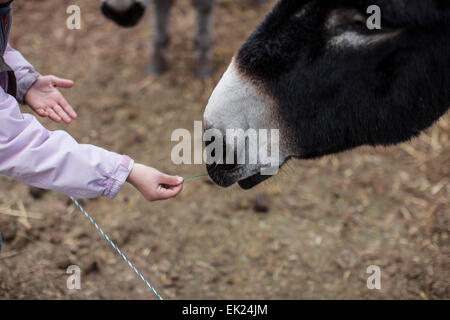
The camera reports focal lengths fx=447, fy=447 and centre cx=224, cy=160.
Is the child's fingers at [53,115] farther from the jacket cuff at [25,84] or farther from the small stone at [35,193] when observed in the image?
the small stone at [35,193]

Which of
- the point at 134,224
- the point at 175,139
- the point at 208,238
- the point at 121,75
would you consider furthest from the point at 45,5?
the point at 208,238

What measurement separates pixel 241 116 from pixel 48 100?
83 cm

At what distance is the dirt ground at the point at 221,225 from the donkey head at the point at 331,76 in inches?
16.1

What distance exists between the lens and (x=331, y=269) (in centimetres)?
258

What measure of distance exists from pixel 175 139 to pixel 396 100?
1978 millimetres

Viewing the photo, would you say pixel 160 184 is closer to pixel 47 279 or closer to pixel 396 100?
pixel 396 100

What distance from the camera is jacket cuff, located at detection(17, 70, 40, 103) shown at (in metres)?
1.81

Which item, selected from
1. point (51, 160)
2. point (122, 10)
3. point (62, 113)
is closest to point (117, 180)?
point (51, 160)

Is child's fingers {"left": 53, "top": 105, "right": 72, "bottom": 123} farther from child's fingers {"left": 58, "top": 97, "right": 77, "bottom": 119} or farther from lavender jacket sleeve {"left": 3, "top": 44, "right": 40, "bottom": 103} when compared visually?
lavender jacket sleeve {"left": 3, "top": 44, "right": 40, "bottom": 103}

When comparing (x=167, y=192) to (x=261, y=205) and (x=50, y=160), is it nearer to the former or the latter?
(x=50, y=160)

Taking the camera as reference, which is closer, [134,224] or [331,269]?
[331,269]

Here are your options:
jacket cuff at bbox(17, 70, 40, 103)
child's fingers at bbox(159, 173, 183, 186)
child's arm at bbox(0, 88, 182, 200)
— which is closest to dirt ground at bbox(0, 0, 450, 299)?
Answer: child's fingers at bbox(159, 173, 183, 186)

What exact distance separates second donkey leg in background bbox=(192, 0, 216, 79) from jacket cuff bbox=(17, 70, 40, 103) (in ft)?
6.40
